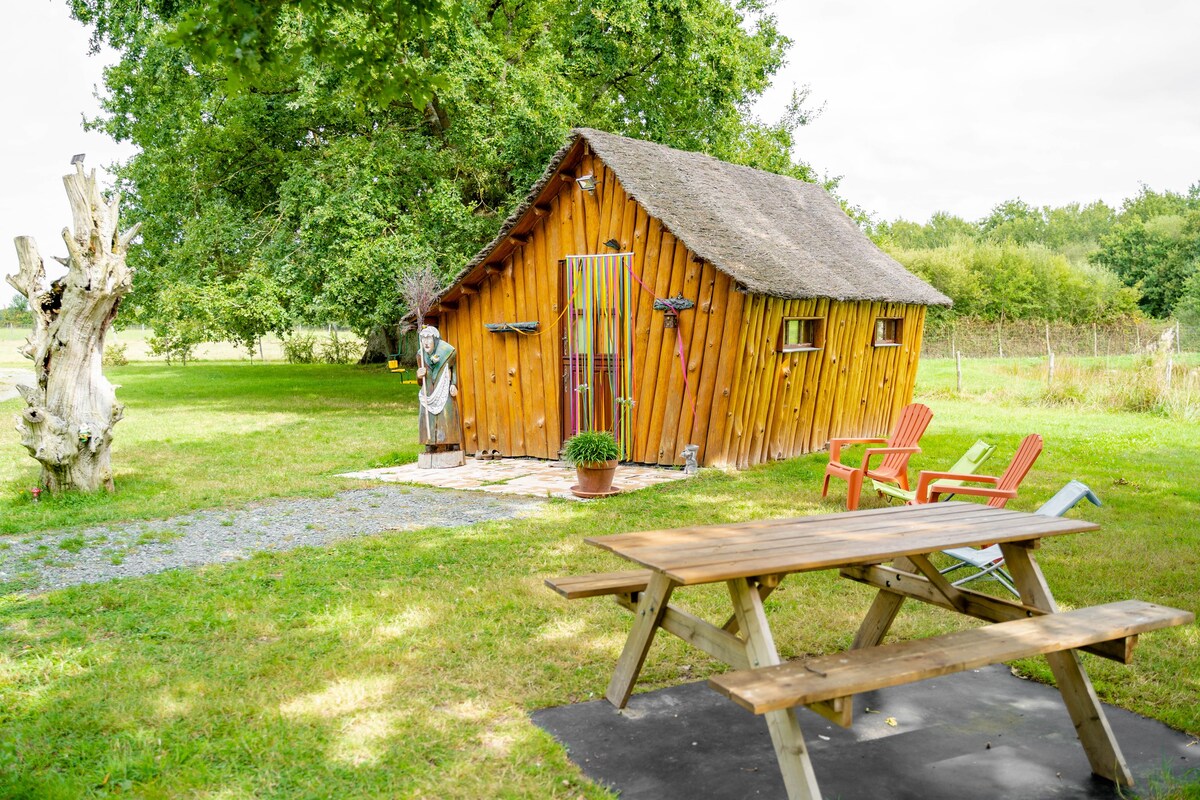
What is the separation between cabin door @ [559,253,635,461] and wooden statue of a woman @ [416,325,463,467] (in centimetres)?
150

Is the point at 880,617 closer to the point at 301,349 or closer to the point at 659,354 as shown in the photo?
the point at 659,354

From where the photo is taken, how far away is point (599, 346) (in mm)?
11391

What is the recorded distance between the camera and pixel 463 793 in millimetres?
3221

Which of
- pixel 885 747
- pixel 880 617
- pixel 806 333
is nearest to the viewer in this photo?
pixel 885 747

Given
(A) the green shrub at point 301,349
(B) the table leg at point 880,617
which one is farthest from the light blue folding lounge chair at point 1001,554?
(A) the green shrub at point 301,349

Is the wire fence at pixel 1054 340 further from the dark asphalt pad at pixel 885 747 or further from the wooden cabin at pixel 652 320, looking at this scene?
the dark asphalt pad at pixel 885 747

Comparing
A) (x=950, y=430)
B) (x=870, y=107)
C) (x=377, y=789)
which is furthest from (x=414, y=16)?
(x=870, y=107)

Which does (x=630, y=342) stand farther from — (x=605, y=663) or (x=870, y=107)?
(x=870, y=107)

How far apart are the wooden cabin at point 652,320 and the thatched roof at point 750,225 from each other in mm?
38

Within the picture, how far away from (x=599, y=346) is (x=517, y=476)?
2.04 meters

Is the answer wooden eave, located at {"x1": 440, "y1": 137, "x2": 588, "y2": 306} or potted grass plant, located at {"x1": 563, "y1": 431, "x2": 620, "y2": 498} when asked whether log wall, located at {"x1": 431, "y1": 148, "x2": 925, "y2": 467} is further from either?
potted grass plant, located at {"x1": 563, "y1": 431, "x2": 620, "y2": 498}

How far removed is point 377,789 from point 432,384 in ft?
28.3

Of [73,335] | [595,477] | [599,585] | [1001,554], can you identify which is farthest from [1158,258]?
[599,585]

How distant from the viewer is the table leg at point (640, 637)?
3738mm
